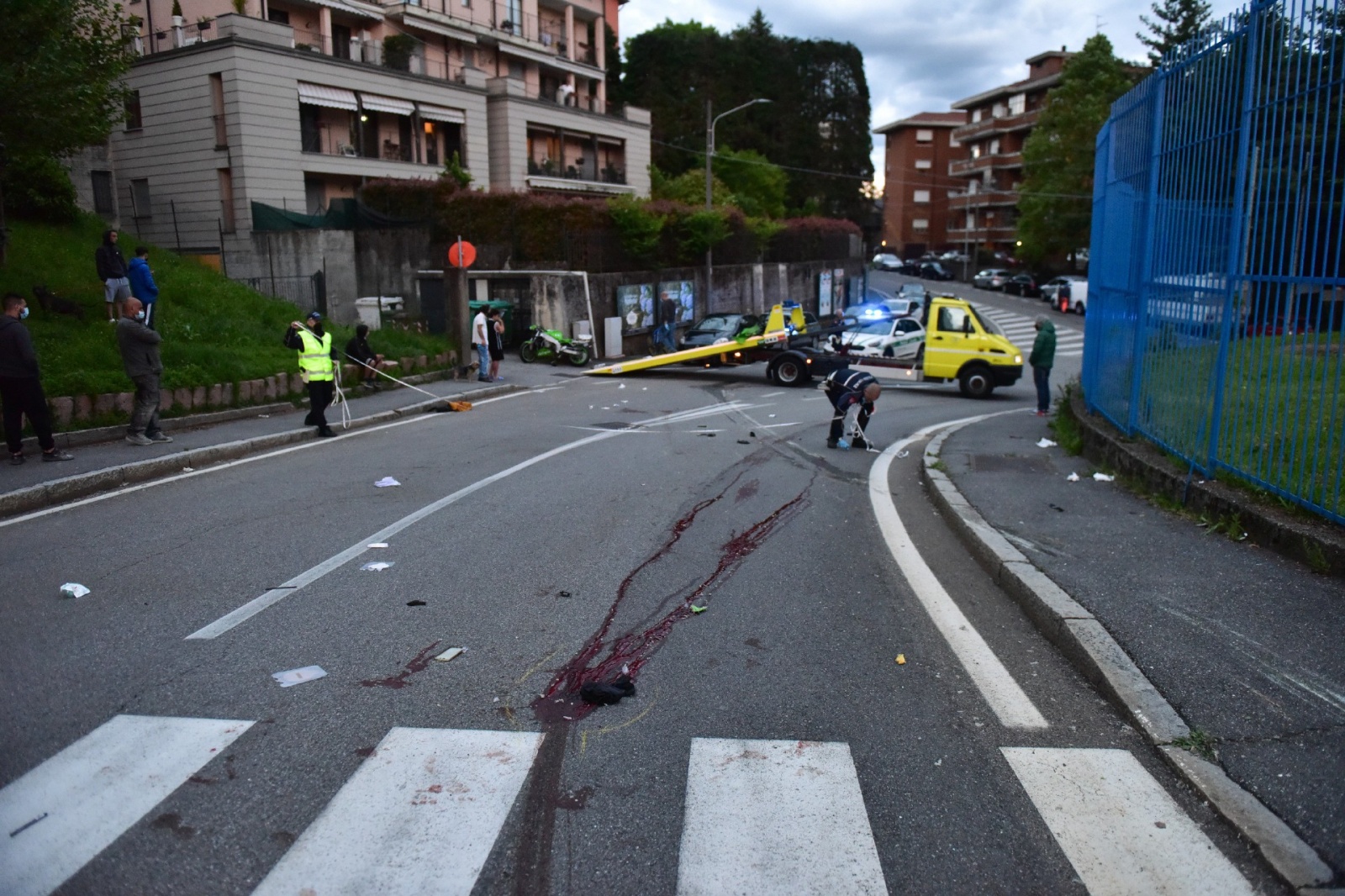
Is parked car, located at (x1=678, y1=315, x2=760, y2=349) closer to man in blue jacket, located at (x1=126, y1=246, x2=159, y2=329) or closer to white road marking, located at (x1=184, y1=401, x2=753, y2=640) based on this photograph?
white road marking, located at (x1=184, y1=401, x2=753, y2=640)

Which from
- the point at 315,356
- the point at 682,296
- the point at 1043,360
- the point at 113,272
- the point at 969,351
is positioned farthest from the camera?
the point at 682,296

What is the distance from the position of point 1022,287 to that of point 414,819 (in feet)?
223

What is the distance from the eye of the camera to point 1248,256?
7410 mm

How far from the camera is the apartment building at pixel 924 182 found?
335 ft

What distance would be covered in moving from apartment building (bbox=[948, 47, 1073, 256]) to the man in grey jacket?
78.3 meters

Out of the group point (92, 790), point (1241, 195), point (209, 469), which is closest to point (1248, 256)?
point (1241, 195)

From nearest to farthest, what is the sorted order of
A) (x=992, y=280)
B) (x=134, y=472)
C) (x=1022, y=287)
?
(x=134, y=472) < (x=1022, y=287) < (x=992, y=280)

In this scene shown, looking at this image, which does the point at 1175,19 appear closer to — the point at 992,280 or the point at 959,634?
the point at 992,280

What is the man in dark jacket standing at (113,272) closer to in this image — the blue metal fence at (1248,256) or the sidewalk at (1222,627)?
the sidewalk at (1222,627)

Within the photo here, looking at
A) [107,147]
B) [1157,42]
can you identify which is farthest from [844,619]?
[1157,42]

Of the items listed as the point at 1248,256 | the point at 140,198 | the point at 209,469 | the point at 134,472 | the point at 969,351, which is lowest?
the point at 209,469

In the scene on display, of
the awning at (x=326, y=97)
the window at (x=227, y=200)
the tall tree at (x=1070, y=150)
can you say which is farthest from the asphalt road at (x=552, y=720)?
the tall tree at (x=1070, y=150)

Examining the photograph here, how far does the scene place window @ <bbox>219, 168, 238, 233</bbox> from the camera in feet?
109

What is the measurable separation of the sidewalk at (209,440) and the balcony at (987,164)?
75.9 meters
